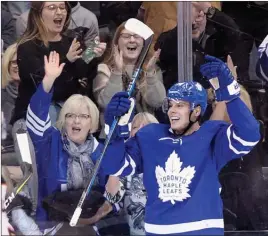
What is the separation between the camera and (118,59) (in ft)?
11.8

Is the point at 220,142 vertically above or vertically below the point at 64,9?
below

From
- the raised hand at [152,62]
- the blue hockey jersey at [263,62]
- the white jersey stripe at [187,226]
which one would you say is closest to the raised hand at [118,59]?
the raised hand at [152,62]

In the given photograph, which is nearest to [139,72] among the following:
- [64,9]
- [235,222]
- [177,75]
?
[177,75]

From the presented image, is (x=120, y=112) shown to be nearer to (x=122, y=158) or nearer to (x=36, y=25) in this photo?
(x=122, y=158)

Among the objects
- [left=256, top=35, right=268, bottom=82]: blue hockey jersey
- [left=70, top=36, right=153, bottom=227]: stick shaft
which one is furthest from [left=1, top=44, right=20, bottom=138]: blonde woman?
[left=256, top=35, right=268, bottom=82]: blue hockey jersey

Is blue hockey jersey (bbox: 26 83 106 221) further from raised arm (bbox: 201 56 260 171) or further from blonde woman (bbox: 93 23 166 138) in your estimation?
raised arm (bbox: 201 56 260 171)

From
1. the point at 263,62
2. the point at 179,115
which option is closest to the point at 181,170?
the point at 179,115

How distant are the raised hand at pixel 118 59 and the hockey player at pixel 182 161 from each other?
29cm

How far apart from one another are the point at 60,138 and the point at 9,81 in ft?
1.08

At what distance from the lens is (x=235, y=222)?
141 inches

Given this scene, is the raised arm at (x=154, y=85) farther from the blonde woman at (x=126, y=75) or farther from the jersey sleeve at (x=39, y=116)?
the jersey sleeve at (x=39, y=116)

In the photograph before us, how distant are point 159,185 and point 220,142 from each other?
299 mm

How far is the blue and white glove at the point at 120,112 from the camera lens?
3.28 metres

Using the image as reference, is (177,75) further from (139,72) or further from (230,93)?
(230,93)
